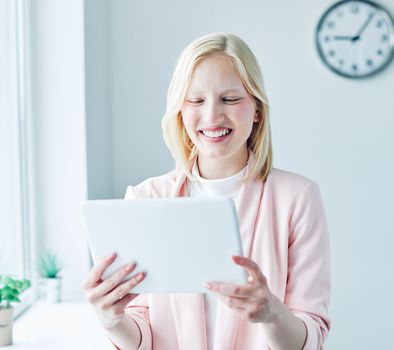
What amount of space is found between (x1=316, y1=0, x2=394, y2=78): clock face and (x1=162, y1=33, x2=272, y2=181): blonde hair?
1.83m

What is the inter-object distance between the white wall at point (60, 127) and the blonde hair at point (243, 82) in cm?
127

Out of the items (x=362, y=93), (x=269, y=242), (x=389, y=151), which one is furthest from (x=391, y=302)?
(x=269, y=242)

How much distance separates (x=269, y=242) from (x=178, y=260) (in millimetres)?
265

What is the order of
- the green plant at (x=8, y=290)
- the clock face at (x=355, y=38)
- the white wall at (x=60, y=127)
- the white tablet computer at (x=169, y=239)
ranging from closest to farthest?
the white tablet computer at (x=169, y=239)
the green plant at (x=8, y=290)
the white wall at (x=60, y=127)
the clock face at (x=355, y=38)

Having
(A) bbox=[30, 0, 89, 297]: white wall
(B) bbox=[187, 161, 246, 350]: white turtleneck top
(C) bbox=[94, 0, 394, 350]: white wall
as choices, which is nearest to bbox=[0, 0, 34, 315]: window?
(A) bbox=[30, 0, 89, 297]: white wall

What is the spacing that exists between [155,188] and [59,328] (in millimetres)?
1023

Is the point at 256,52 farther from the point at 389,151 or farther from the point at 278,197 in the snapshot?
the point at 278,197

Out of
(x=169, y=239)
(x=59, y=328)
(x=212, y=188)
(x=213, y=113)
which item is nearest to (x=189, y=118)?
(x=213, y=113)

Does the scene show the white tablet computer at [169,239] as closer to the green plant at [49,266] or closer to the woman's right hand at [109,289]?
the woman's right hand at [109,289]

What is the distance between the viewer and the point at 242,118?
4.35 feet

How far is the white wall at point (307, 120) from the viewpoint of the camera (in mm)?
3127

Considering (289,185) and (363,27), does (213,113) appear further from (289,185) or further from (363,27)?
(363,27)

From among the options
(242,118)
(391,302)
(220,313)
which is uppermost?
(242,118)

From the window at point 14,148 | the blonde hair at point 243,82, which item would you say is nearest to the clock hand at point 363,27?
the window at point 14,148
